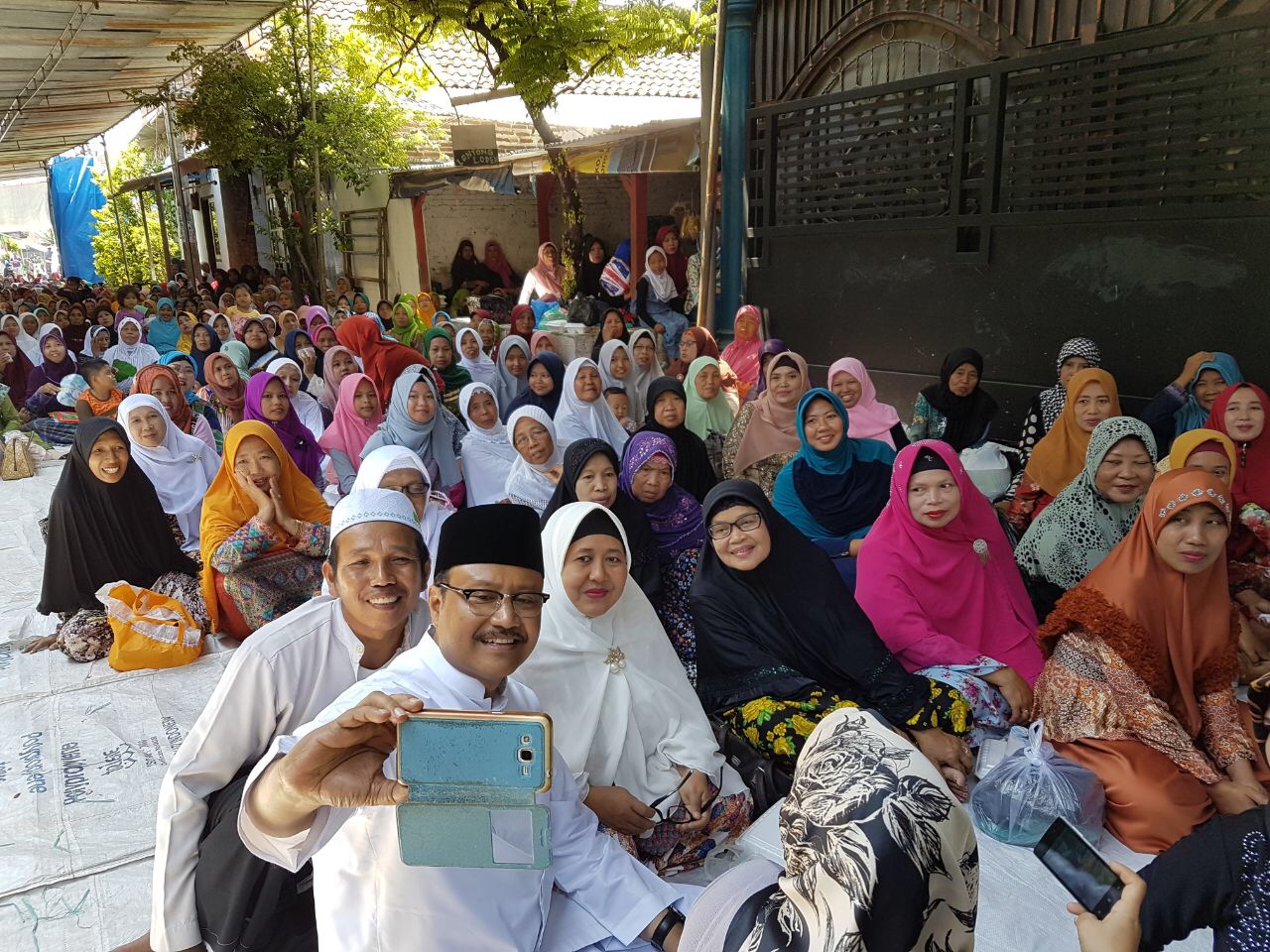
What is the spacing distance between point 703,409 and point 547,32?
5544mm

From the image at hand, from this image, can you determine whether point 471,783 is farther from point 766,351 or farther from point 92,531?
point 766,351

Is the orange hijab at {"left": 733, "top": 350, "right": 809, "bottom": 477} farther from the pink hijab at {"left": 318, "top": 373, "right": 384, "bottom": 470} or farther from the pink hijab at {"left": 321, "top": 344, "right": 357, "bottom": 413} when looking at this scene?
the pink hijab at {"left": 321, "top": 344, "right": 357, "bottom": 413}

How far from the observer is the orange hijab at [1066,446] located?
4.21m

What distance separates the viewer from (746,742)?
2.67m

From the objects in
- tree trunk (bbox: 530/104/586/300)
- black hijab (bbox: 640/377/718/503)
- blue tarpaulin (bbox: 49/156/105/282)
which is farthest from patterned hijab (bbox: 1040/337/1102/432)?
blue tarpaulin (bbox: 49/156/105/282)

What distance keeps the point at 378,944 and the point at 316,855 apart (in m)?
0.18

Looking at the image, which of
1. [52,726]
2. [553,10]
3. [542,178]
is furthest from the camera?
[542,178]

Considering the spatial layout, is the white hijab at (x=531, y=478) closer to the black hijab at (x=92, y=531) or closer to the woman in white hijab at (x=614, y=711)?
the black hijab at (x=92, y=531)

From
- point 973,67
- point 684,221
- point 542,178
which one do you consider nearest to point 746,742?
point 973,67

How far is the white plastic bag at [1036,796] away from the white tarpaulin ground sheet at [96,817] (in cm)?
6

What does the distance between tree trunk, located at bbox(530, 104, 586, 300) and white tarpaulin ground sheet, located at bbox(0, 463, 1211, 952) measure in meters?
7.79

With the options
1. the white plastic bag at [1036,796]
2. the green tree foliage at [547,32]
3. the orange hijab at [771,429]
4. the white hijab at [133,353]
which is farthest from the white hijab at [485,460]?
the green tree foliage at [547,32]

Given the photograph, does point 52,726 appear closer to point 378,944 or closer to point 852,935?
point 378,944

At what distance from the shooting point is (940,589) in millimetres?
3047
